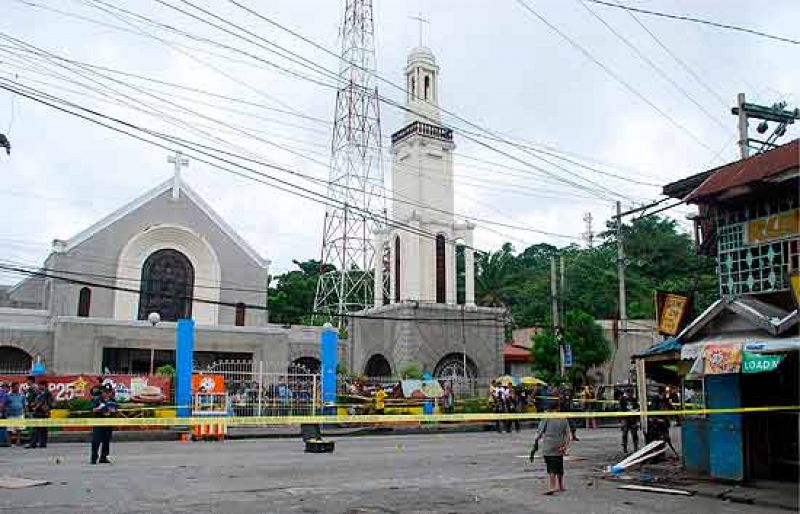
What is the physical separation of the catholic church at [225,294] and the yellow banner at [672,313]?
1779cm

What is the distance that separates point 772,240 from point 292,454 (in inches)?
459

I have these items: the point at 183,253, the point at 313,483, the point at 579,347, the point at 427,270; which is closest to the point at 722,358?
the point at 313,483

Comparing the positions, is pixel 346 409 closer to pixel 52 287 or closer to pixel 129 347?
pixel 129 347

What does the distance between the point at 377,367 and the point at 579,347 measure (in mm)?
10586

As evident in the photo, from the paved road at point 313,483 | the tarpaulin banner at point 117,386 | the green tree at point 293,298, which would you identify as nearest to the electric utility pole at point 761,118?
the paved road at point 313,483

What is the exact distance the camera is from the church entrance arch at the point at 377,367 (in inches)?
1574

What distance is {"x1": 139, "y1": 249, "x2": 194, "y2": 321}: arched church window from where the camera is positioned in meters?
36.8

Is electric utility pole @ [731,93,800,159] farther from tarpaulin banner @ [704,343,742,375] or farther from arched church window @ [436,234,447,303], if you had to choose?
arched church window @ [436,234,447,303]

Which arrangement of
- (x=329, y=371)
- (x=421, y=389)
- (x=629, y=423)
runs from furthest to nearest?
(x=421, y=389), (x=329, y=371), (x=629, y=423)

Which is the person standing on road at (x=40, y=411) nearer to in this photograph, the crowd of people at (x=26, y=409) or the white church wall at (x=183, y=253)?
the crowd of people at (x=26, y=409)

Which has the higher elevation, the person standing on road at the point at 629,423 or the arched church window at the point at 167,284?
the arched church window at the point at 167,284

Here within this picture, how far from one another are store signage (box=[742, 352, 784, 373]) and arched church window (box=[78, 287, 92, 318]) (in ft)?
98.1

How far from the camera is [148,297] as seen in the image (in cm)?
3684

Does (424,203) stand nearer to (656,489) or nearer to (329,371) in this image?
(329,371)
